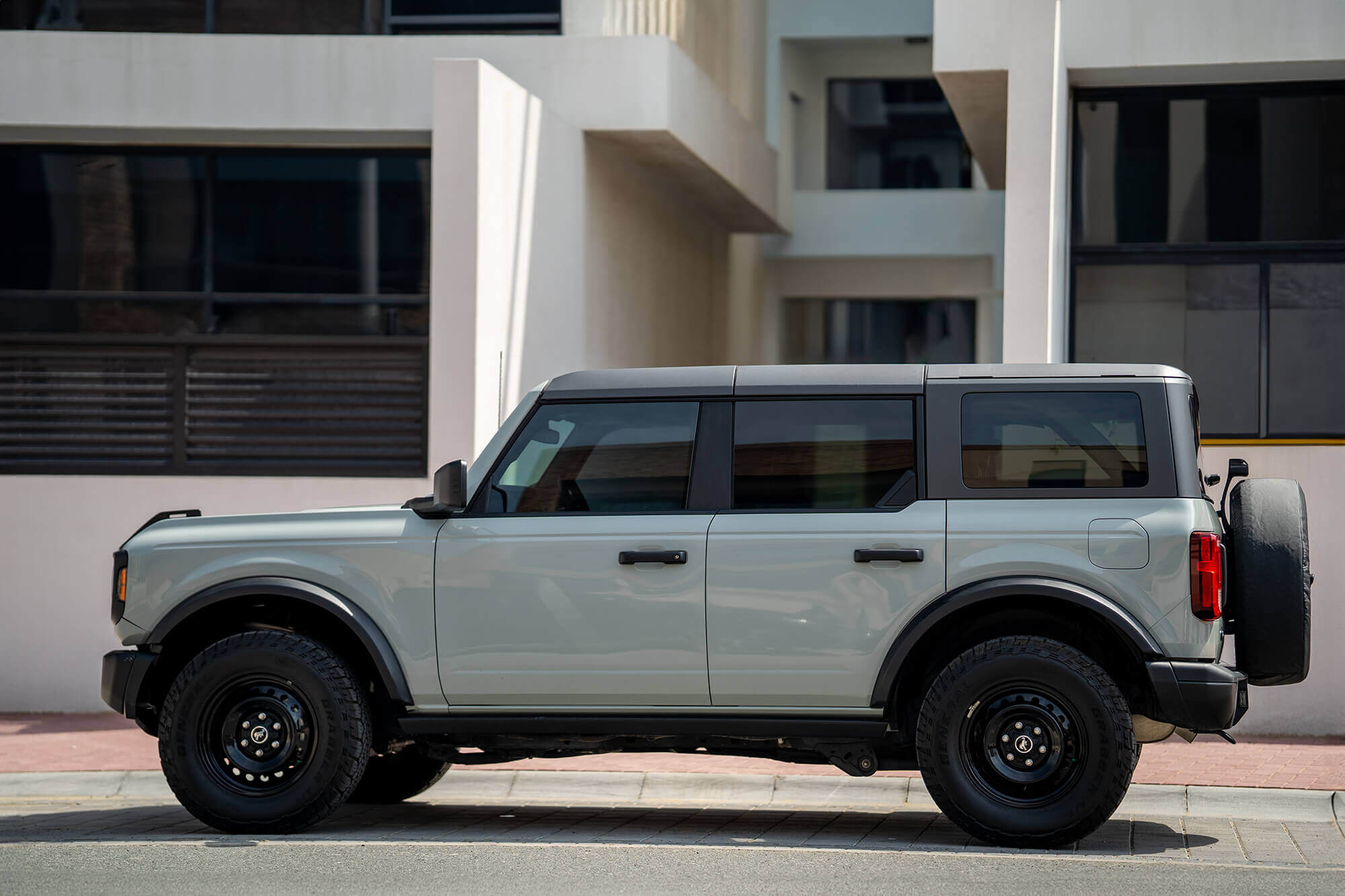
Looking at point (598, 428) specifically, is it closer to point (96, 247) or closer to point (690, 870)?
point (690, 870)

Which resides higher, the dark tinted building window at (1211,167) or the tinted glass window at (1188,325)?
the dark tinted building window at (1211,167)

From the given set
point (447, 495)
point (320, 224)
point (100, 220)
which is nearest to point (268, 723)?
point (447, 495)

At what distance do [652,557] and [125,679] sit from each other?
92.1 inches

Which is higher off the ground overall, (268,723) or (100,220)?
(100,220)

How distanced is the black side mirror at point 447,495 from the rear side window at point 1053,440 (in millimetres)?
2083

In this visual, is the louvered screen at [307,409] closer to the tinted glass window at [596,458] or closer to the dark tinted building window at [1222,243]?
the tinted glass window at [596,458]

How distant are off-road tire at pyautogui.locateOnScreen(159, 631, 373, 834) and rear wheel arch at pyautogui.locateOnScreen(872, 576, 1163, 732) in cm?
222

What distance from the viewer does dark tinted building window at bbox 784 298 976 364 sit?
20.1 meters

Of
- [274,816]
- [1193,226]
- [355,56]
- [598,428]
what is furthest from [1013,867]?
[355,56]

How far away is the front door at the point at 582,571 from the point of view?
263 inches

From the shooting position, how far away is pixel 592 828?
7.34 m

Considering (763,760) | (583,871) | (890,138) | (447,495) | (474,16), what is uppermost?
(890,138)

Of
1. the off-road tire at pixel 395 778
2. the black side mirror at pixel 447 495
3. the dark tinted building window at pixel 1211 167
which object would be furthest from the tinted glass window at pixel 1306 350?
the black side mirror at pixel 447 495

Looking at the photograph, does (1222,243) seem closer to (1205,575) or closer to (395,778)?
(1205,575)
